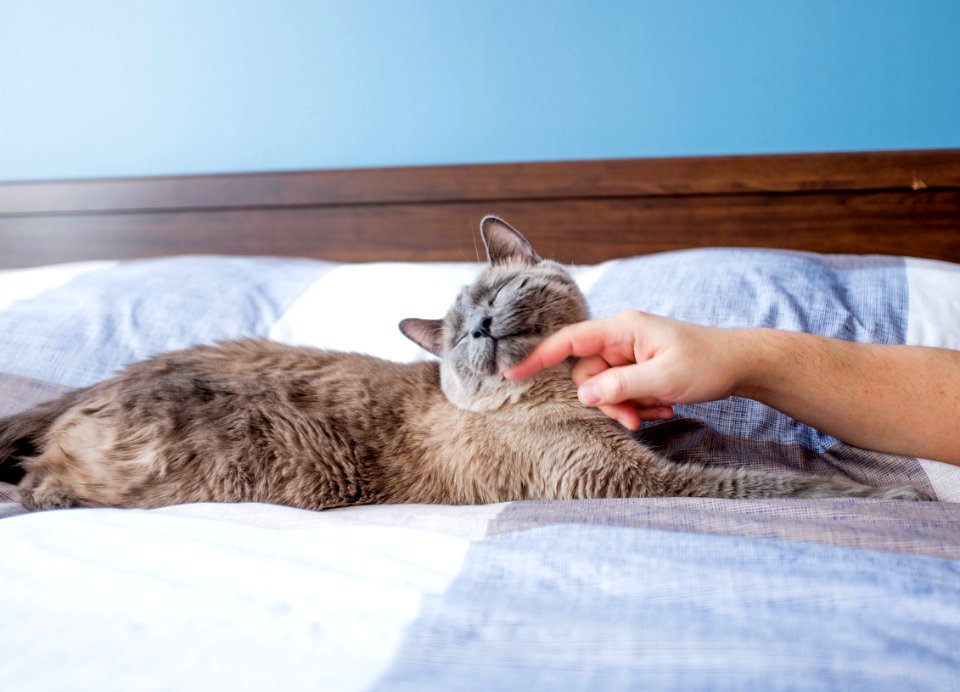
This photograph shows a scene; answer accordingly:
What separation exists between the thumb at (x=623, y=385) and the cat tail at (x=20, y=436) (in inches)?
38.3

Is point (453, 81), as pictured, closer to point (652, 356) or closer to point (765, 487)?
point (652, 356)

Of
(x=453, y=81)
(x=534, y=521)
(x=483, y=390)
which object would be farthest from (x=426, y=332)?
(x=453, y=81)

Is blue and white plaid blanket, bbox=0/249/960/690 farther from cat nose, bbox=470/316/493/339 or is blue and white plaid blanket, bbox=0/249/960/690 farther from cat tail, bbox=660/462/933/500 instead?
cat nose, bbox=470/316/493/339

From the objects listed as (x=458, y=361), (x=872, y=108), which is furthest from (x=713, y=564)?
(x=872, y=108)

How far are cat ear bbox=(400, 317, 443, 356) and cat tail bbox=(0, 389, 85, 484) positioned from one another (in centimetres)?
65

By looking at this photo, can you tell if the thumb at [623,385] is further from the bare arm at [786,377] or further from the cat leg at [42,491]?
the cat leg at [42,491]

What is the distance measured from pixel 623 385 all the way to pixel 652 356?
0.07 m

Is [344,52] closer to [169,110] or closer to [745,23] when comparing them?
[169,110]

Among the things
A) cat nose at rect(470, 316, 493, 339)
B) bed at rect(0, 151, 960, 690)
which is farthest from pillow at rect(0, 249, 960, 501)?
cat nose at rect(470, 316, 493, 339)

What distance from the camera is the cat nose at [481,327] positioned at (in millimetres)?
1342

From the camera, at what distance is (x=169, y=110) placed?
2.62 m

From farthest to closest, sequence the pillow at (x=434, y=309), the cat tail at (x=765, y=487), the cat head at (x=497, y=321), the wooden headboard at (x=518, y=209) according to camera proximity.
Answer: the wooden headboard at (x=518, y=209)
the pillow at (x=434, y=309)
the cat head at (x=497, y=321)
the cat tail at (x=765, y=487)

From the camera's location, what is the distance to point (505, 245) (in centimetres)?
156

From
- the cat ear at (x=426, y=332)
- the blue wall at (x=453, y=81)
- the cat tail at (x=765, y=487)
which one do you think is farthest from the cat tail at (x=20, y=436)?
the blue wall at (x=453, y=81)
